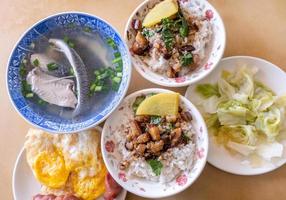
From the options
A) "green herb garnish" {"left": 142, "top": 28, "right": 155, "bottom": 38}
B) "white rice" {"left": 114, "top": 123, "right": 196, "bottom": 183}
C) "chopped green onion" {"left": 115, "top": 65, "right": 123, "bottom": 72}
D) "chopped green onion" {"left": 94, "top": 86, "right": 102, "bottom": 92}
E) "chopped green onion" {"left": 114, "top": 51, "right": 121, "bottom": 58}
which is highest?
"green herb garnish" {"left": 142, "top": 28, "right": 155, "bottom": 38}

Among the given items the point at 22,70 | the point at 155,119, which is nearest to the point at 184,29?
the point at 155,119

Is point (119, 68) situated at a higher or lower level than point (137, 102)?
higher

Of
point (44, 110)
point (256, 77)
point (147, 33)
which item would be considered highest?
point (147, 33)

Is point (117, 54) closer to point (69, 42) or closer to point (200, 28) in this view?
point (69, 42)

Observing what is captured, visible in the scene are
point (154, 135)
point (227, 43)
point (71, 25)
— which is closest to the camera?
point (154, 135)

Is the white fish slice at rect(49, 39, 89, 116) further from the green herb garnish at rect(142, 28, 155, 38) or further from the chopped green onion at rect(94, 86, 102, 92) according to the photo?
the green herb garnish at rect(142, 28, 155, 38)

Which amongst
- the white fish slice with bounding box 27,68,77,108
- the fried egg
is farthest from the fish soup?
the fried egg

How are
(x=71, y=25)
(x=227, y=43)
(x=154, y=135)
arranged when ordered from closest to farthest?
1. (x=154, y=135)
2. (x=71, y=25)
3. (x=227, y=43)
